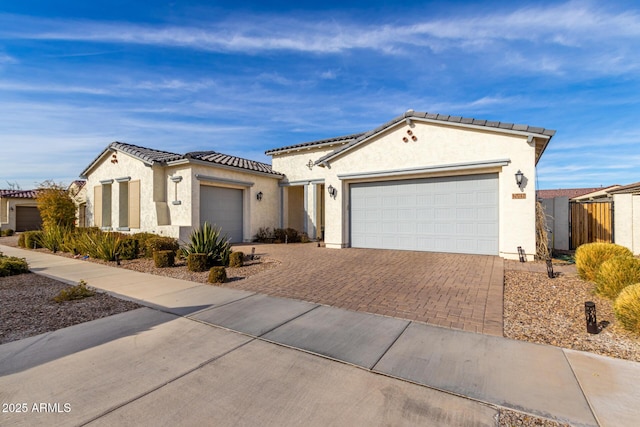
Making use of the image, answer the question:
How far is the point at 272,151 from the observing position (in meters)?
18.6

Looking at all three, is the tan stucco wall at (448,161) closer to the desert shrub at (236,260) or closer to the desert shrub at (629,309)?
the desert shrub at (236,260)

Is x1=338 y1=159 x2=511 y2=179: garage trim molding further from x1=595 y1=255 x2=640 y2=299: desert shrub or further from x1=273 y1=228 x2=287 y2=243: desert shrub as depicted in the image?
x1=273 y1=228 x2=287 y2=243: desert shrub

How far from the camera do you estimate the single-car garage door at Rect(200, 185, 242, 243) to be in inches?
563

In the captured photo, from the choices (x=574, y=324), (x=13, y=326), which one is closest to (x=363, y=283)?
(x=574, y=324)

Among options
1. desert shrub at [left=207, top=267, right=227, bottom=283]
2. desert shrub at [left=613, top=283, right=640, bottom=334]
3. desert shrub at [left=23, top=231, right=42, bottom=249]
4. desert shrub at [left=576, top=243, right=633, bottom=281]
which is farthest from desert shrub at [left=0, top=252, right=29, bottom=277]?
desert shrub at [left=576, top=243, right=633, bottom=281]

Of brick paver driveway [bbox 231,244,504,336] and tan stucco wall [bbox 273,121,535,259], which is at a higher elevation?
tan stucco wall [bbox 273,121,535,259]

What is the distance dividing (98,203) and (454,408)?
20538mm

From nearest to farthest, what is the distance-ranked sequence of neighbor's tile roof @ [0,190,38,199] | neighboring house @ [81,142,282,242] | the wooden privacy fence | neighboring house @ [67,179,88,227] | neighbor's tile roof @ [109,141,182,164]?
the wooden privacy fence < neighboring house @ [81,142,282,242] < neighbor's tile roof @ [109,141,182,164] < neighboring house @ [67,179,88,227] < neighbor's tile roof @ [0,190,38,199]

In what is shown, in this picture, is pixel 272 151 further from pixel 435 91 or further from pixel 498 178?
pixel 498 178

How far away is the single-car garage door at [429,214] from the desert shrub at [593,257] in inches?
121

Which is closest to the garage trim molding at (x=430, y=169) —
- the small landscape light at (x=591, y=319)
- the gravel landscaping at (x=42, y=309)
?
the small landscape light at (x=591, y=319)

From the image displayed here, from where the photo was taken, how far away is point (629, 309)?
4027 millimetres

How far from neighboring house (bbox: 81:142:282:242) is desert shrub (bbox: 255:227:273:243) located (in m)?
0.24

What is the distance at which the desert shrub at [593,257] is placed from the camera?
266 inches
